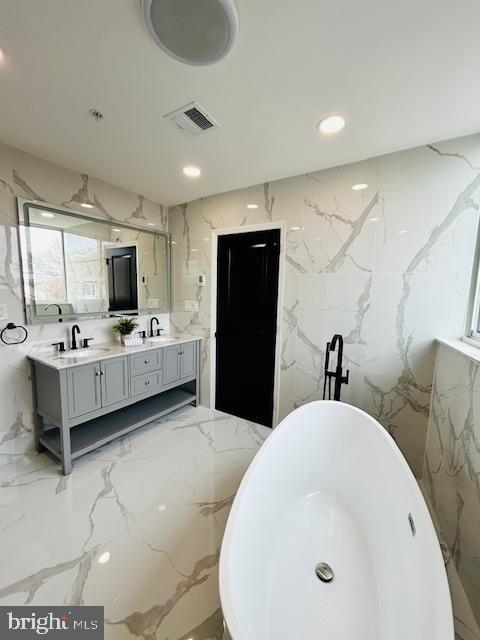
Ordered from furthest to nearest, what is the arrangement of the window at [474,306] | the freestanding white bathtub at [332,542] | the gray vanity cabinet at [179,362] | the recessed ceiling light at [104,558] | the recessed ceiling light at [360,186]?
1. the gray vanity cabinet at [179,362]
2. the recessed ceiling light at [360,186]
3. the window at [474,306]
4. the recessed ceiling light at [104,558]
5. the freestanding white bathtub at [332,542]

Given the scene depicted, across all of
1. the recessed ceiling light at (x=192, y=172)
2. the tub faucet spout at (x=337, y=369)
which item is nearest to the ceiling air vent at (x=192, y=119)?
the recessed ceiling light at (x=192, y=172)

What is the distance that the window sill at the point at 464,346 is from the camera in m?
1.43

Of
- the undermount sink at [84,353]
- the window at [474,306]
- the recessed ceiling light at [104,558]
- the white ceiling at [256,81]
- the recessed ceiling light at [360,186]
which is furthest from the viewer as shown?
the undermount sink at [84,353]

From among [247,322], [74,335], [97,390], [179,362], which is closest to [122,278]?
[74,335]

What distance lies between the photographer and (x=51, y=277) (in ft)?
7.49

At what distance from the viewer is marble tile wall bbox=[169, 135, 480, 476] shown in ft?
6.06

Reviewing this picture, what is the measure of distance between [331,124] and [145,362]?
8.14 ft

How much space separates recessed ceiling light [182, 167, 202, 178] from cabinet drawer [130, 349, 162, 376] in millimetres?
1757

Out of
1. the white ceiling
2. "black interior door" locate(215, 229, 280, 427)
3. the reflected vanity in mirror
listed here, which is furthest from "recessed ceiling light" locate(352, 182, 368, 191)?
the reflected vanity in mirror

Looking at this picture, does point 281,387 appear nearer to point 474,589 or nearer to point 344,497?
point 344,497

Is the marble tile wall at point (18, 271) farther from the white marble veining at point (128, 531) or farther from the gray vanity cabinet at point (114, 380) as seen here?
the gray vanity cabinet at point (114, 380)

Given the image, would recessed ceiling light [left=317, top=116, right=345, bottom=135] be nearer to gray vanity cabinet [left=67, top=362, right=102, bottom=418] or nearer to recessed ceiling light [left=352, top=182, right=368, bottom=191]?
recessed ceiling light [left=352, top=182, right=368, bottom=191]

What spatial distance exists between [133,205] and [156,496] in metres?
2.85

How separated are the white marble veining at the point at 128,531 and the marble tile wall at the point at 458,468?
1223 mm
